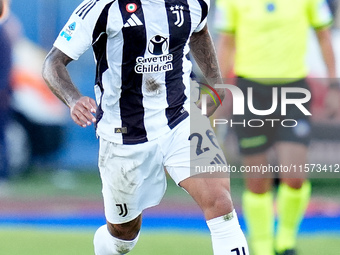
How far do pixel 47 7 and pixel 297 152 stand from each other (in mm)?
5673

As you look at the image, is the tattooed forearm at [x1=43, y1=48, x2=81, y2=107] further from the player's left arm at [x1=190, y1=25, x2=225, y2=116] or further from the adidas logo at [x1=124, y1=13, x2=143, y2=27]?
the player's left arm at [x1=190, y1=25, x2=225, y2=116]

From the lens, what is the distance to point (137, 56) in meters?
5.02

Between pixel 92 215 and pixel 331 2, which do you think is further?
pixel 331 2

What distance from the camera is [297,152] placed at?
6.64 meters

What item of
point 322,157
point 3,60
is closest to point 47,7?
point 3,60

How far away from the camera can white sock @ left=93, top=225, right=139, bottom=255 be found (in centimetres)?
559

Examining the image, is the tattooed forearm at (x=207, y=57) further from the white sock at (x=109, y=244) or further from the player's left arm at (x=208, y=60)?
the white sock at (x=109, y=244)

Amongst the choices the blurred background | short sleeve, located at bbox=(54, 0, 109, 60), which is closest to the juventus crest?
short sleeve, located at bbox=(54, 0, 109, 60)

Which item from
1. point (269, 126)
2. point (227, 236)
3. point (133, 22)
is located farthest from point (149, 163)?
point (269, 126)

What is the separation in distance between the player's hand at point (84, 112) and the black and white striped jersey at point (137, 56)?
434mm

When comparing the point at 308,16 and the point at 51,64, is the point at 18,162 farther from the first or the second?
the point at 51,64

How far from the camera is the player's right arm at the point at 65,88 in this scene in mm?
4488

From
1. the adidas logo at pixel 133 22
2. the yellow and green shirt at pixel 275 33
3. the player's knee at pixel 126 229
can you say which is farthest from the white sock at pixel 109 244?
the yellow and green shirt at pixel 275 33

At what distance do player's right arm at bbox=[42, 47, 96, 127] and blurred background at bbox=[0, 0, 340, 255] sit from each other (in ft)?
15.3
